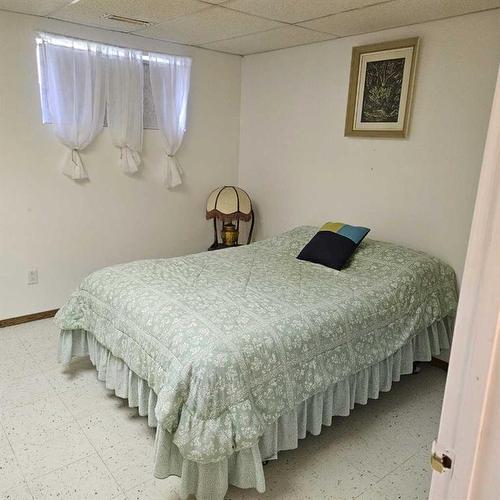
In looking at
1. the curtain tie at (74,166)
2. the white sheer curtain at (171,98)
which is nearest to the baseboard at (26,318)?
the curtain tie at (74,166)

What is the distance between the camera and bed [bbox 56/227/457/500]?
1.67 meters

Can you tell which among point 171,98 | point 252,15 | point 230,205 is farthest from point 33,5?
point 230,205

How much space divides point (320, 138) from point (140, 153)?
1.53 metres

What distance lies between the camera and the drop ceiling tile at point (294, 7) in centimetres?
239

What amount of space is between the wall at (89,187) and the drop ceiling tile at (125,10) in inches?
8.1

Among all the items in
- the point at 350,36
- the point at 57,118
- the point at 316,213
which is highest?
the point at 350,36

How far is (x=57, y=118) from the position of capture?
3.15 m

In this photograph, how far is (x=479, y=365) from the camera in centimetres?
62

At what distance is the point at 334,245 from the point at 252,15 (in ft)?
5.14

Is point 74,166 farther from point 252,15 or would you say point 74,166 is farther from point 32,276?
point 252,15

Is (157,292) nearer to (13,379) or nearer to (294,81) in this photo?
(13,379)

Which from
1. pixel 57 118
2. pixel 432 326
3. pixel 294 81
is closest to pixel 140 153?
pixel 57 118

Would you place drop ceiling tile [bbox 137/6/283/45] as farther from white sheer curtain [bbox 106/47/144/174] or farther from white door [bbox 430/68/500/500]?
white door [bbox 430/68/500/500]

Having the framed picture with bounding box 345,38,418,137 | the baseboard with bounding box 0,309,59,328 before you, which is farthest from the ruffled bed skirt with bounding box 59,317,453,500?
the framed picture with bounding box 345,38,418,137
